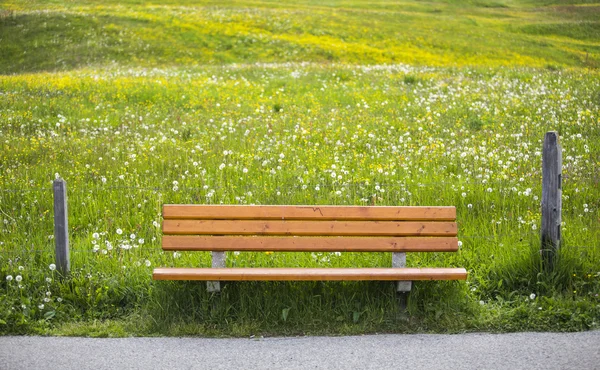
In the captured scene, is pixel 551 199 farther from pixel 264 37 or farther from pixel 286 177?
pixel 264 37

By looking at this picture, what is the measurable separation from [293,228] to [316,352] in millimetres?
1346

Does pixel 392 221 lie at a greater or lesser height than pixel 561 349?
greater

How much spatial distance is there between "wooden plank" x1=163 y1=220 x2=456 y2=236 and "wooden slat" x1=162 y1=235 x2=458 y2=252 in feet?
0.19

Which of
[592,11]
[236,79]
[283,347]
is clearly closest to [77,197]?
[283,347]

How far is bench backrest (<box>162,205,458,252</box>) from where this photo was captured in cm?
643

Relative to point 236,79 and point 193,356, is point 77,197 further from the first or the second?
point 236,79

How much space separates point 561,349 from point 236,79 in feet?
Result: 55.3

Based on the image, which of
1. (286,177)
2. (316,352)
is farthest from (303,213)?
(286,177)

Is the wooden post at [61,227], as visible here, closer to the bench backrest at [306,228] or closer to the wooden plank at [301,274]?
the bench backrest at [306,228]

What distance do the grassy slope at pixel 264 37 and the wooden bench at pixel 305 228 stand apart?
19.0 m

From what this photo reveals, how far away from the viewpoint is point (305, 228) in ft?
21.2

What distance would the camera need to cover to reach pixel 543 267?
663cm

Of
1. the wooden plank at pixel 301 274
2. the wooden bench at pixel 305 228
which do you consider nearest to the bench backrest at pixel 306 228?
the wooden bench at pixel 305 228

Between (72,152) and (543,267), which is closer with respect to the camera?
(543,267)
